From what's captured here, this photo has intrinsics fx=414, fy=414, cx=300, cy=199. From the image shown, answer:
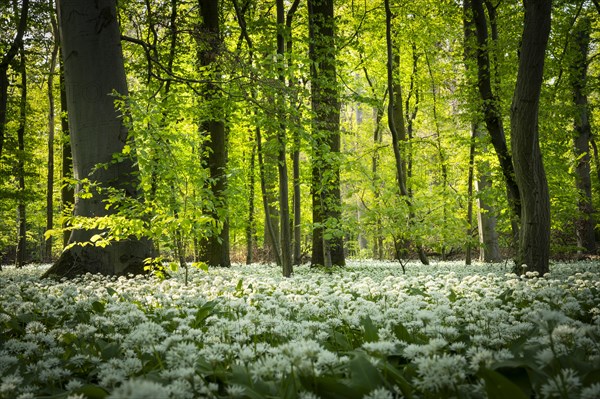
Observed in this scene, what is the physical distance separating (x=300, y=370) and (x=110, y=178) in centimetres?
606

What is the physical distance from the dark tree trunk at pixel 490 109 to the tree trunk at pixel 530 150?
2.04 metres

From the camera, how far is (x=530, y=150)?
21.6 ft

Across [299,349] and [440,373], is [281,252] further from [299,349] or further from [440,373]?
[440,373]

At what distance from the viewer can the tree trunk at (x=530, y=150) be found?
6.11 meters

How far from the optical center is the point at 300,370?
5.70 ft

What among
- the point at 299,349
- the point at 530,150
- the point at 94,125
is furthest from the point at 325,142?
the point at 299,349

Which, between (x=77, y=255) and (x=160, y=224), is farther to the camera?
(x=77, y=255)

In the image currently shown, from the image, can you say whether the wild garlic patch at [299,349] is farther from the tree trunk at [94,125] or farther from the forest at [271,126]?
the tree trunk at [94,125]

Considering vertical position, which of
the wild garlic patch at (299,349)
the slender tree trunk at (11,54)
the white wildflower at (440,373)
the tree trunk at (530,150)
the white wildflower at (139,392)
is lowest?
the wild garlic patch at (299,349)

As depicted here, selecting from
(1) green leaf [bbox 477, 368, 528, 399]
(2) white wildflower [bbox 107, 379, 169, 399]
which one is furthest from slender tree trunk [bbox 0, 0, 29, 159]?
(1) green leaf [bbox 477, 368, 528, 399]

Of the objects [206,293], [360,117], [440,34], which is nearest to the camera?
[206,293]

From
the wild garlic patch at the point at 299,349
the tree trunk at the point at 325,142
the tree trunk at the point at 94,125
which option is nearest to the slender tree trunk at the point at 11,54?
the tree trunk at the point at 94,125

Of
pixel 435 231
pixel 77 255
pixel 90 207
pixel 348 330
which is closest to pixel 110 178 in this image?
pixel 90 207

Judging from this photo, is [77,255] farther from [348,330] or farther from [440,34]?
[440,34]
